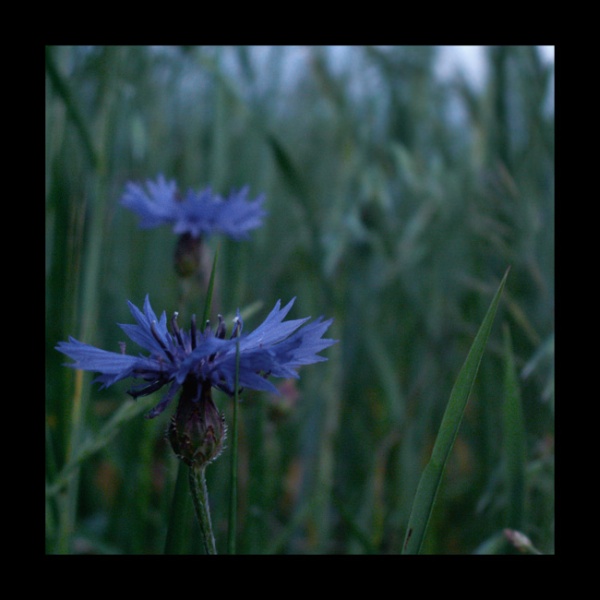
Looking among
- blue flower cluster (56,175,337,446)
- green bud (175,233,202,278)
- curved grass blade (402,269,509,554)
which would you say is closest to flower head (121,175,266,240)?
green bud (175,233,202,278)

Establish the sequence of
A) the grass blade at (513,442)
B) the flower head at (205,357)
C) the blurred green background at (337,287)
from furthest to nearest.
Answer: the blurred green background at (337,287) < the grass blade at (513,442) < the flower head at (205,357)

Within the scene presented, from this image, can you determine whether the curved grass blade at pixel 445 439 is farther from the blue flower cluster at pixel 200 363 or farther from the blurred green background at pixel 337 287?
the blurred green background at pixel 337 287

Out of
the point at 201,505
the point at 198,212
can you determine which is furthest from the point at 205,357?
the point at 198,212

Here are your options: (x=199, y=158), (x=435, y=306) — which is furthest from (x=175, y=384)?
(x=199, y=158)

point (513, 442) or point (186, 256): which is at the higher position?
point (186, 256)

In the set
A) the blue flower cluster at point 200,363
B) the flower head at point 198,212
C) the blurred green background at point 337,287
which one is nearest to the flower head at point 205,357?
the blue flower cluster at point 200,363

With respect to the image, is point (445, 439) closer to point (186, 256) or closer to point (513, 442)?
point (513, 442)
